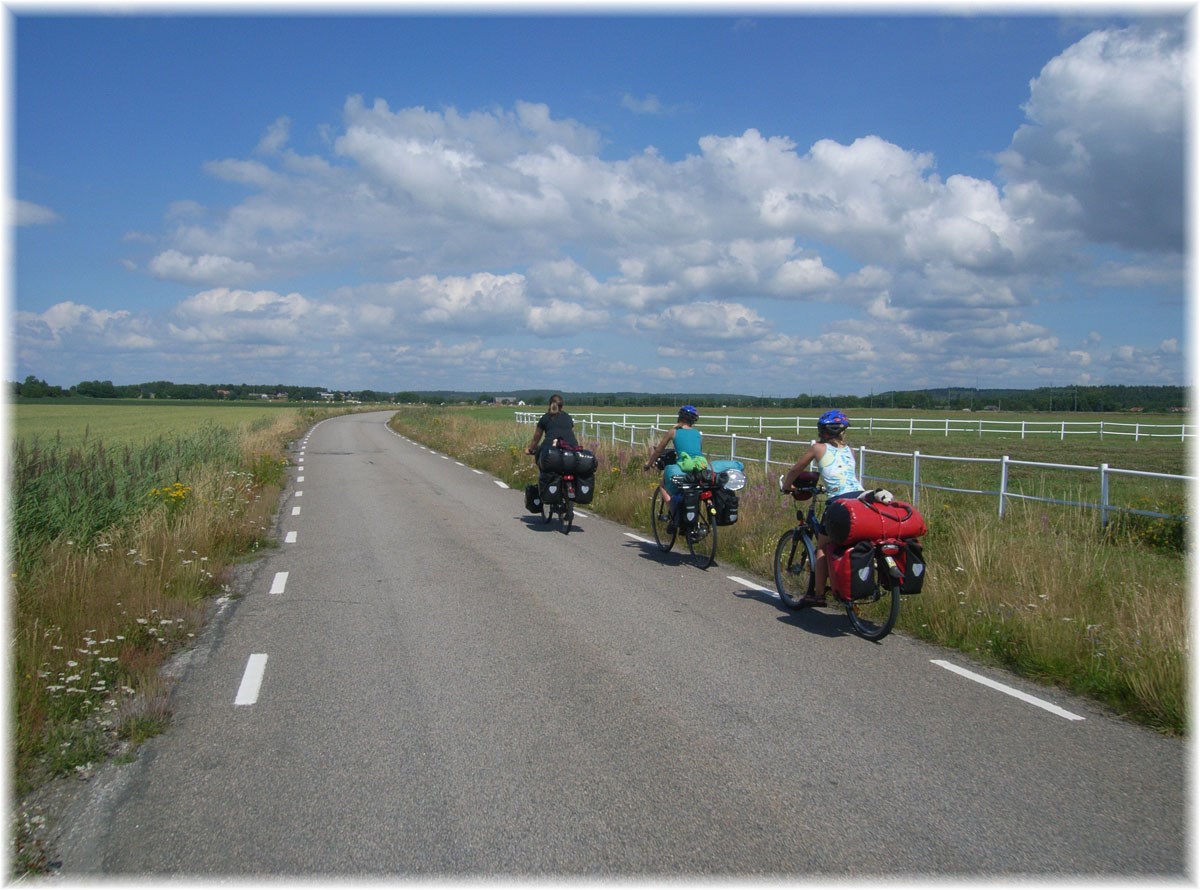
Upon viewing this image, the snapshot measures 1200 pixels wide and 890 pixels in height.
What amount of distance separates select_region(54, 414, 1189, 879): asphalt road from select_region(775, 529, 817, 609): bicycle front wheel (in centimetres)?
28

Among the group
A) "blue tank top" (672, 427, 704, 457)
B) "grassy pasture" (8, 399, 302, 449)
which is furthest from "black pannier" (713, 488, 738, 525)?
"grassy pasture" (8, 399, 302, 449)

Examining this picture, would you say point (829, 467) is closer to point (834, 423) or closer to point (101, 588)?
point (834, 423)

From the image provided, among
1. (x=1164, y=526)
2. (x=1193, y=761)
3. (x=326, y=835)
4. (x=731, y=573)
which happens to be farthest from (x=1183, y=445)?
(x=326, y=835)

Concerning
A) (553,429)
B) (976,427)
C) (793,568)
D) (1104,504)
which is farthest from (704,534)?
(976,427)

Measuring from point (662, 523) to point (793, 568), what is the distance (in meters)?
3.68

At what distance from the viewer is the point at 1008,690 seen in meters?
5.93

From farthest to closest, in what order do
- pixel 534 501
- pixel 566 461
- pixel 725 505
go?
pixel 534 501 → pixel 566 461 → pixel 725 505

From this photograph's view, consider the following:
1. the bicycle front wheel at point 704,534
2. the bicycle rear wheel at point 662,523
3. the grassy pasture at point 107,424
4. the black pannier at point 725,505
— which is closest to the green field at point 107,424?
the grassy pasture at point 107,424

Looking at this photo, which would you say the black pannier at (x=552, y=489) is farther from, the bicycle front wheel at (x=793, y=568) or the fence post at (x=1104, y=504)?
the fence post at (x=1104, y=504)

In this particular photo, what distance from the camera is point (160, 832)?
3867 mm

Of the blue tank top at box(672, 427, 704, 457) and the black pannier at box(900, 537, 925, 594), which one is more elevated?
the blue tank top at box(672, 427, 704, 457)

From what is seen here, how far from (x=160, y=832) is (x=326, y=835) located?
28.7 inches

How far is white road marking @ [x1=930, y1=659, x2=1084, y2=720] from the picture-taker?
549cm

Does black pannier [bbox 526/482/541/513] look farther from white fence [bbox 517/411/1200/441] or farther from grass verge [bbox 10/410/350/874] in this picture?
white fence [bbox 517/411/1200/441]
